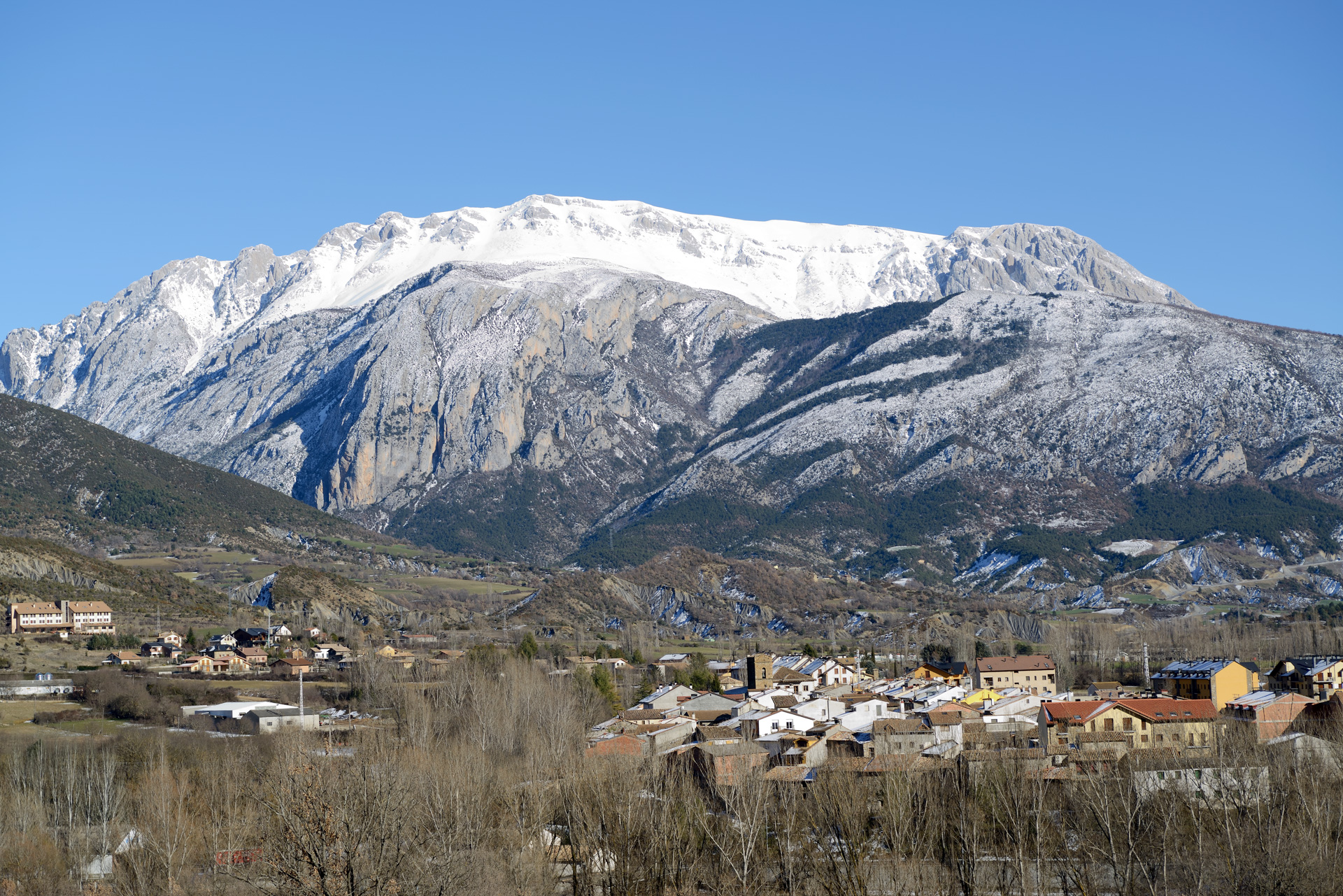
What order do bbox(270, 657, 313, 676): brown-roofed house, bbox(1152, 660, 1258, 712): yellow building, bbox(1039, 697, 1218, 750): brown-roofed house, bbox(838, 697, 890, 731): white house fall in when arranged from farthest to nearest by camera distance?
bbox(270, 657, 313, 676): brown-roofed house
bbox(1152, 660, 1258, 712): yellow building
bbox(838, 697, 890, 731): white house
bbox(1039, 697, 1218, 750): brown-roofed house

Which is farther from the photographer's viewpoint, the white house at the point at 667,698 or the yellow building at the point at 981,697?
the white house at the point at 667,698

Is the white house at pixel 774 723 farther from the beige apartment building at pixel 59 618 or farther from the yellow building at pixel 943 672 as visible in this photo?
the beige apartment building at pixel 59 618

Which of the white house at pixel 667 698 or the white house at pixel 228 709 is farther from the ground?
the white house at pixel 228 709

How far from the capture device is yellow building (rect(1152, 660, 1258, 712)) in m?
109

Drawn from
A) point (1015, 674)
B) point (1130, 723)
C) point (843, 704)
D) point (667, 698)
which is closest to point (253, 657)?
point (667, 698)

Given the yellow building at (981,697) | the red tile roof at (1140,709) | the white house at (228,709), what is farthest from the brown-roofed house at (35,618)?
the red tile roof at (1140,709)

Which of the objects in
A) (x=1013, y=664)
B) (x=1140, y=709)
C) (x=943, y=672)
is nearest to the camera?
(x=1140, y=709)

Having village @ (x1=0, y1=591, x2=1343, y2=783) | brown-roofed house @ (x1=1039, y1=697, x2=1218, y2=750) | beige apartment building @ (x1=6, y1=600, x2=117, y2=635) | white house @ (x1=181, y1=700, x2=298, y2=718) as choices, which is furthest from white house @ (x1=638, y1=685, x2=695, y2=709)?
beige apartment building @ (x1=6, y1=600, x2=117, y2=635)

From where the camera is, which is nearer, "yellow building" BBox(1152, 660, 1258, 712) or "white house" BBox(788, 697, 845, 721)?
"white house" BBox(788, 697, 845, 721)

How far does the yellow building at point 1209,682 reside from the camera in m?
109

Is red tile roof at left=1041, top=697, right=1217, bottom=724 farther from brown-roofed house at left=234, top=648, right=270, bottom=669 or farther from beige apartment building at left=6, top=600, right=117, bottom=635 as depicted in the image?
beige apartment building at left=6, top=600, right=117, bottom=635

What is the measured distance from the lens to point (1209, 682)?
110m

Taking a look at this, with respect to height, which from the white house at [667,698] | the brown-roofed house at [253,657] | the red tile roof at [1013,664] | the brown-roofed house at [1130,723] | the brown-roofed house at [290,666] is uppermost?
the brown-roofed house at [253,657]

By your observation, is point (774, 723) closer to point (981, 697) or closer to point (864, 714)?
point (864, 714)
